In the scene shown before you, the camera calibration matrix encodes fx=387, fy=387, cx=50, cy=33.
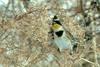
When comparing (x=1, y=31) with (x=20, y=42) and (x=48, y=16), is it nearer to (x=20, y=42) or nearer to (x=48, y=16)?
(x=20, y=42)

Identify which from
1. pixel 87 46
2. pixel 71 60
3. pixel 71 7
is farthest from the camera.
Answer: pixel 71 7

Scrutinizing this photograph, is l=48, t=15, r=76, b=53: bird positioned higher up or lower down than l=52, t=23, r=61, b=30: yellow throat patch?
lower down

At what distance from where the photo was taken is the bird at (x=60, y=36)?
125 inches

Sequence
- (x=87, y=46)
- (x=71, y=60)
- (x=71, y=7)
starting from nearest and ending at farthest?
(x=71, y=60), (x=87, y=46), (x=71, y=7)

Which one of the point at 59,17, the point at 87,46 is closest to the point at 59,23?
the point at 59,17

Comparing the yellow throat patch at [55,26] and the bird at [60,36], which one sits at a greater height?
the yellow throat patch at [55,26]

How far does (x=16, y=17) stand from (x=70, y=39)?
48cm

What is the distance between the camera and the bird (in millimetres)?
3166

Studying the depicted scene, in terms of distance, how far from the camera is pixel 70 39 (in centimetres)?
321

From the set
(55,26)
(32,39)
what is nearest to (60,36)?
(55,26)

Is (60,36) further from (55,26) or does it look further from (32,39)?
(32,39)

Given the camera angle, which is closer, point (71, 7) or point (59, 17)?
point (59, 17)

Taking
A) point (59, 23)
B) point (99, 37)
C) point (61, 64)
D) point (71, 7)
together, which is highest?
point (59, 23)

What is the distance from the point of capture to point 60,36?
321 cm
